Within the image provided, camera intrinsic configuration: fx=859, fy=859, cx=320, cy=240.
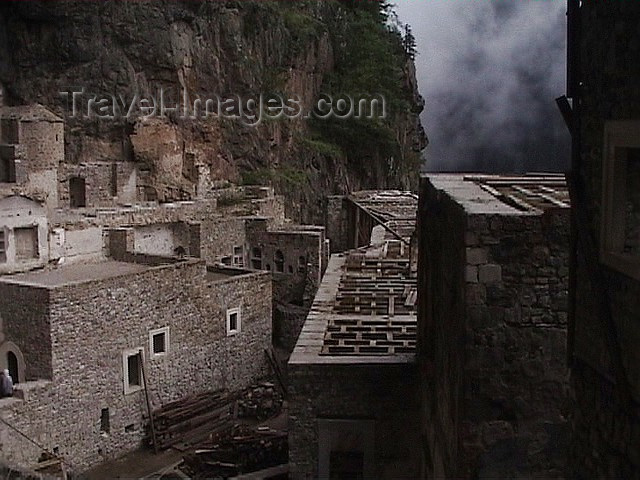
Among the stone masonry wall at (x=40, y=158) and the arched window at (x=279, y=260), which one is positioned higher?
the stone masonry wall at (x=40, y=158)

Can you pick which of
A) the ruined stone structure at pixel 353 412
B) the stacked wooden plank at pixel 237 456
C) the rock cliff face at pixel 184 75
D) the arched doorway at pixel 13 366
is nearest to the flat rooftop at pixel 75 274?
the arched doorway at pixel 13 366

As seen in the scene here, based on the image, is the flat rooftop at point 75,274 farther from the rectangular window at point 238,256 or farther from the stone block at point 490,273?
the stone block at point 490,273

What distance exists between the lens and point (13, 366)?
18.1m

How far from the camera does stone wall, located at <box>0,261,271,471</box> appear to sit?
17.3 m

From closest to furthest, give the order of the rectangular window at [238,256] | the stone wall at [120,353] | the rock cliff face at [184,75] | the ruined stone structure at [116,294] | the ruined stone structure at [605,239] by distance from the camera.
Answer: the ruined stone structure at [605,239]
the stone wall at [120,353]
the ruined stone structure at [116,294]
the rectangular window at [238,256]
the rock cliff face at [184,75]

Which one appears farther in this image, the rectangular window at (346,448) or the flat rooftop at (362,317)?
the flat rooftop at (362,317)

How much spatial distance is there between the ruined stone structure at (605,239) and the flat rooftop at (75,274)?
44.7ft

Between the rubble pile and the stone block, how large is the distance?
1439 centimetres

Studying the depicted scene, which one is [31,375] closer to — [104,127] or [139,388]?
[139,388]

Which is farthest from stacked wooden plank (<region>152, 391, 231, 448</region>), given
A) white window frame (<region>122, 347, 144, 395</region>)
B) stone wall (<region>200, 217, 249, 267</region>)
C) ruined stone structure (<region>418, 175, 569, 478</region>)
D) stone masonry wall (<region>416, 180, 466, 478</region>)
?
ruined stone structure (<region>418, 175, 569, 478</region>)

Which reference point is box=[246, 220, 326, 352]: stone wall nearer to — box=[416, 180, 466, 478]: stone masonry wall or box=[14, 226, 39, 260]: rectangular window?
box=[14, 226, 39, 260]: rectangular window

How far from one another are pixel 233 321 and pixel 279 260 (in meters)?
6.69

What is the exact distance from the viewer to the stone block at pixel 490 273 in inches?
280

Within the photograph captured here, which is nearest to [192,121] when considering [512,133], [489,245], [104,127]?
[104,127]
